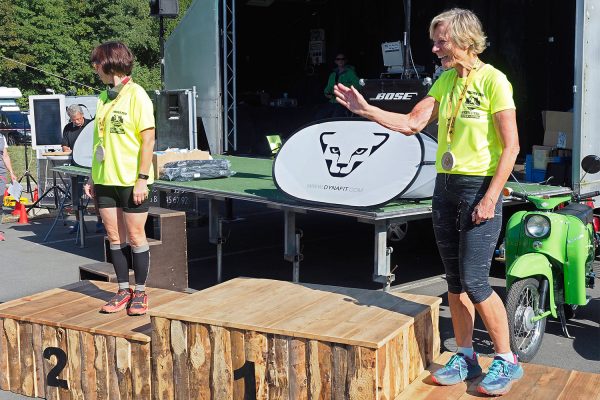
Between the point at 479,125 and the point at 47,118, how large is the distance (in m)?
10.6

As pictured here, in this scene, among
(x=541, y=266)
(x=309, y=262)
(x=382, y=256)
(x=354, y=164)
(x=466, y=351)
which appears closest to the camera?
(x=466, y=351)

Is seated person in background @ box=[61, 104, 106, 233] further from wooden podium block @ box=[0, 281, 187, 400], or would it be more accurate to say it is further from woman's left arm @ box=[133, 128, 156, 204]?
woman's left arm @ box=[133, 128, 156, 204]

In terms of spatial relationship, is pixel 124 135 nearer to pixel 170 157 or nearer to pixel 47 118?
pixel 170 157

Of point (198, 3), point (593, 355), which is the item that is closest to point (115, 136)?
point (593, 355)

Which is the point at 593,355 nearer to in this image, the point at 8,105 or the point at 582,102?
the point at 582,102

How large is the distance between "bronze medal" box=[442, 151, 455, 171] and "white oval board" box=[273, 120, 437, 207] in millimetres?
1927

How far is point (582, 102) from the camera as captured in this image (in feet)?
23.4

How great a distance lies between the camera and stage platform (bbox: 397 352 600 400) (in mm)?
3531

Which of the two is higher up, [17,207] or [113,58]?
[113,58]

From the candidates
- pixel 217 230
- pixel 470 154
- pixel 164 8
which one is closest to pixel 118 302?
pixel 470 154

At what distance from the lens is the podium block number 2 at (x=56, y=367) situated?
4477 millimetres

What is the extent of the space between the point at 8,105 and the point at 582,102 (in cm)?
2763

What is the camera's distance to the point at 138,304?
462 cm

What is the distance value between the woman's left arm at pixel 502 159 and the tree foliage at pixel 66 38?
108ft
